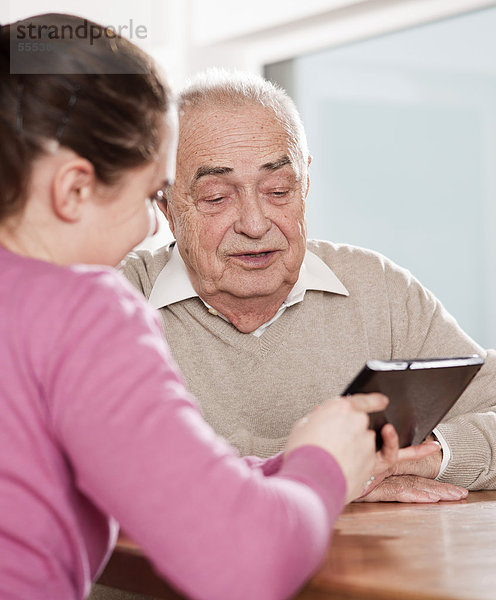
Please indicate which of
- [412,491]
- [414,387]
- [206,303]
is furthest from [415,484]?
[206,303]

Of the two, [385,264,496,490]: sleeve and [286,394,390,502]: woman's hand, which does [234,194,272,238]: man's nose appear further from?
[286,394,390,502]: woman's hand

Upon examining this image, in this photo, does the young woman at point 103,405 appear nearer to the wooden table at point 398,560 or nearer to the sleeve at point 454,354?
the wooden table at point 398,560

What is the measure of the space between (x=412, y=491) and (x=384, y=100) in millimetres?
2026

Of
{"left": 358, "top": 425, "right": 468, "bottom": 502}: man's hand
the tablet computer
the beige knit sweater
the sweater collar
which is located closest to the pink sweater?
the tablet computer

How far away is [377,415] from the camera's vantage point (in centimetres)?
111

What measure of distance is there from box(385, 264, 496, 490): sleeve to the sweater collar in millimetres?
152

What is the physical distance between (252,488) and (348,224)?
265cm

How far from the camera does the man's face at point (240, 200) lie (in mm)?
1846

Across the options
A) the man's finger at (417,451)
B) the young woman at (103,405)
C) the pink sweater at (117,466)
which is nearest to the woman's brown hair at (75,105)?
the young woman at (103,405)

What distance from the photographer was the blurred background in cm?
294

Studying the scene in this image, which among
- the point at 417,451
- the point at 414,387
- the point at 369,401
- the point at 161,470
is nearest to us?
the point at 161,470

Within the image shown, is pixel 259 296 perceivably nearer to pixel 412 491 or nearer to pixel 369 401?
pixel 412 491

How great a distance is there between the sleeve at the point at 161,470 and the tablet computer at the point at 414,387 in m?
0.28

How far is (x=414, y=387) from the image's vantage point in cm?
118
